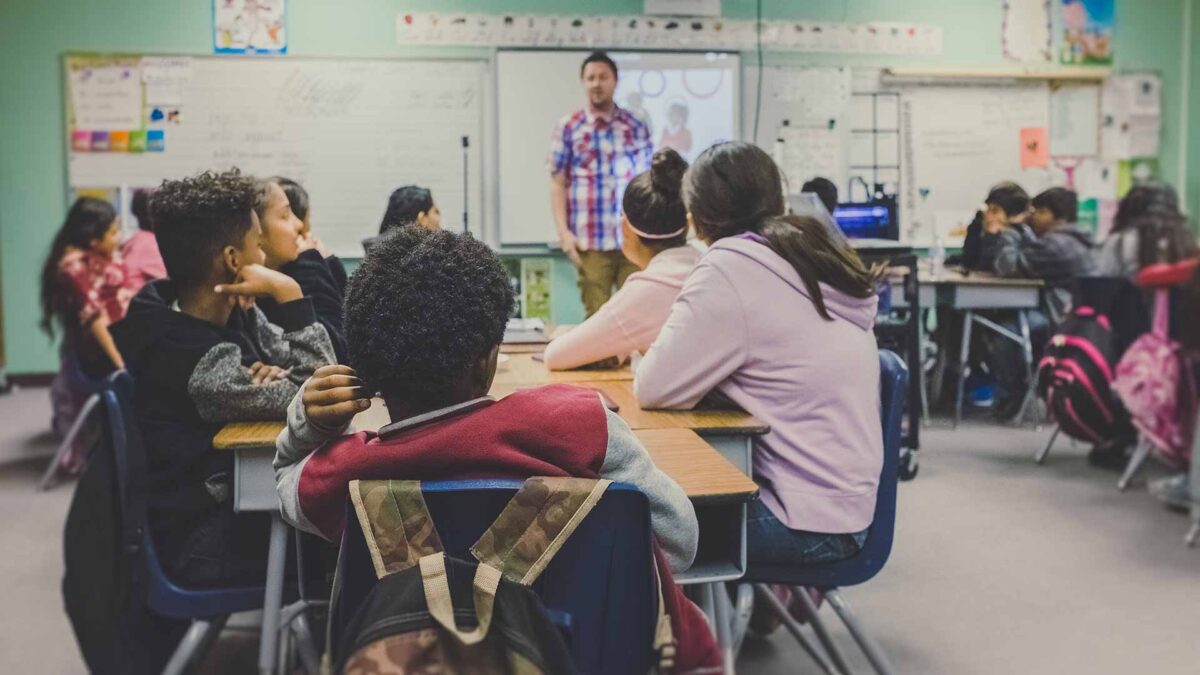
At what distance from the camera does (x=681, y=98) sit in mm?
6527

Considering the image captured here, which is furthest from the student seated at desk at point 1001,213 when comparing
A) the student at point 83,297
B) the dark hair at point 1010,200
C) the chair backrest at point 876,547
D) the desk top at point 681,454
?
the desk top at point 681,454

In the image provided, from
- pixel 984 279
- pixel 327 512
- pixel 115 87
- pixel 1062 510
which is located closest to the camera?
pixel 327 512

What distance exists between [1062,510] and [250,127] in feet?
15.0

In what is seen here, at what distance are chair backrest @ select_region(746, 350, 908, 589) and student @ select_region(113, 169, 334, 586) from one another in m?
0.86

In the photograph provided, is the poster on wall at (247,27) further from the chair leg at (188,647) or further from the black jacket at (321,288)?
the chair leg at (188,647)

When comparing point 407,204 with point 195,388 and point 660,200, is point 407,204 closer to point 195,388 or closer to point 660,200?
point 660,200

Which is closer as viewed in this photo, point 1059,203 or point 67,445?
point 67,445

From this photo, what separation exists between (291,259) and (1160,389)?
2.89 metres

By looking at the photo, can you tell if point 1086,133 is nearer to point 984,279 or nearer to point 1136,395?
point 984,279

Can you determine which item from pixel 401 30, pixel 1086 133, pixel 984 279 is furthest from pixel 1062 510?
pixel 401 30

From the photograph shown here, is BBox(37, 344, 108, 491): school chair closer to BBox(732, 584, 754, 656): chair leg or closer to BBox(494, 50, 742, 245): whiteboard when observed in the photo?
BBox(494, 50, 742, 245): whiteboard

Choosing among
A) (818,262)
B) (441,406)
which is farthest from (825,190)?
(441,406)

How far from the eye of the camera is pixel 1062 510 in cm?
391

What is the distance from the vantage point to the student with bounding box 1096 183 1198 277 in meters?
3.96
